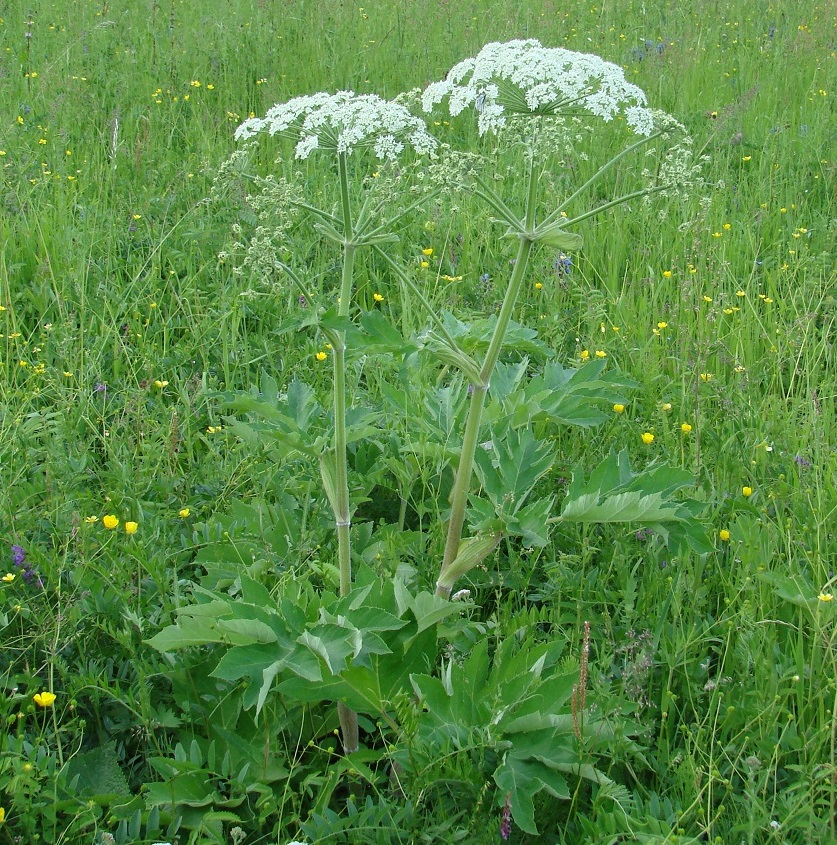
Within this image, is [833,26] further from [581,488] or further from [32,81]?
[581,488]

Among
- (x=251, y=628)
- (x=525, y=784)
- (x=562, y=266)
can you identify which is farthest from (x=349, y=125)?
(x=562, y=266)

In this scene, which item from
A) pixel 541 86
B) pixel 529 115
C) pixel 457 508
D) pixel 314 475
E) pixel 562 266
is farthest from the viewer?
pixel 562 266

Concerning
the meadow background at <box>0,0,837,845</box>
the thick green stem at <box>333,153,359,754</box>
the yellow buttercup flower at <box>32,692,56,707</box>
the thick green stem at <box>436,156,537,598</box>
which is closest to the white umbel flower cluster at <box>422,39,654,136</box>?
the thick green stem at <box>436,156,537,598</box>

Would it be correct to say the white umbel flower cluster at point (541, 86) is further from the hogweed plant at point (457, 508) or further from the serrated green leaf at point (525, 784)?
the serrated green leaf at point (525, 784)

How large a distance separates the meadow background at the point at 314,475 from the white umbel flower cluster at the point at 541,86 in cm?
69

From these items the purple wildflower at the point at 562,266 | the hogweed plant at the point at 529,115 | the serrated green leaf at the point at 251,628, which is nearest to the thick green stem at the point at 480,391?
the hogweed plant at the point at 529,115

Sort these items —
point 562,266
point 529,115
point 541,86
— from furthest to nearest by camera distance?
point 562,266, point 529,115, point 541,86

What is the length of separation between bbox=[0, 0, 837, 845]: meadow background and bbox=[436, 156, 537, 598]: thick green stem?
218 millimetres

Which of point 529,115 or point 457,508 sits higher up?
point 529,115

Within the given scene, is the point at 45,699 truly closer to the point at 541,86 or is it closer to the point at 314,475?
the point at 314,475

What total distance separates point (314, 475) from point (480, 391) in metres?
0.80

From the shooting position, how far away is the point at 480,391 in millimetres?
1776

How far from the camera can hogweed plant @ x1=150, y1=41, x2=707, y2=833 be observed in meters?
1.54

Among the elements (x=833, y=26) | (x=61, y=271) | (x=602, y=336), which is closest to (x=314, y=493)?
(x=602, y=336)
